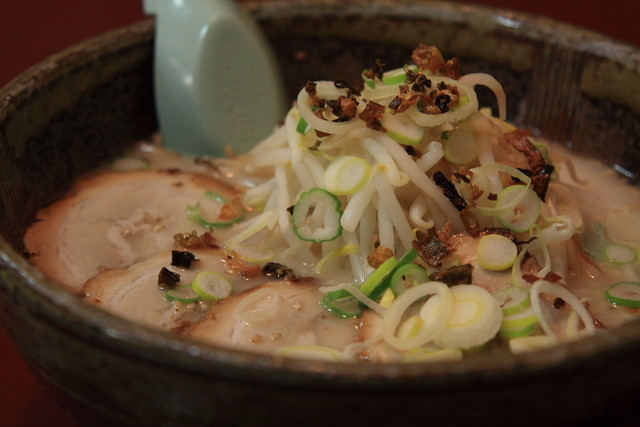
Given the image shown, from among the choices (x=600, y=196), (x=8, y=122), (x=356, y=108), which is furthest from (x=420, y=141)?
(x=8, y=122)

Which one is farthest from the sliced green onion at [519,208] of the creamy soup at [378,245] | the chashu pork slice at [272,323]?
the chashu pork slice at [272,323]

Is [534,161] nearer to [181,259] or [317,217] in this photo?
[317,217]

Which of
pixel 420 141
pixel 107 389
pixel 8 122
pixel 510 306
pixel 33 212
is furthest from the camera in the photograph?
pixel 33 212

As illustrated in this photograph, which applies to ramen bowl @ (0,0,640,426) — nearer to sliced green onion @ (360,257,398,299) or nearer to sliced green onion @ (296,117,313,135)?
sliced green onion @ (360,257,398,299)

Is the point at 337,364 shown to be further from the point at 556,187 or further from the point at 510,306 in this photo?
the point at 556,187

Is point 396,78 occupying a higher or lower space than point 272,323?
higher

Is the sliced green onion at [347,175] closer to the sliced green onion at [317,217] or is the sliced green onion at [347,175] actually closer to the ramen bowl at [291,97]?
the sliced green onion at [317,217]

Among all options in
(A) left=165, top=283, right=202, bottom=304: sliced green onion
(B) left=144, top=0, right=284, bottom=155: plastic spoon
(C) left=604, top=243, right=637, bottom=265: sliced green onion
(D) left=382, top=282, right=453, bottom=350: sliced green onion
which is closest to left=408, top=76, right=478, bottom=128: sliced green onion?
(D) left=382, top=282, right=453, bottom=350: sliced green onion

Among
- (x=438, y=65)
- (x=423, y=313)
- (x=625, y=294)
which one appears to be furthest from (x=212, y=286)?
(x=625, y=294)

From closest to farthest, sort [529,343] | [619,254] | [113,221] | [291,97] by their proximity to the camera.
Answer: [529,343]
[619,254]
[113,221]
[291,97]
